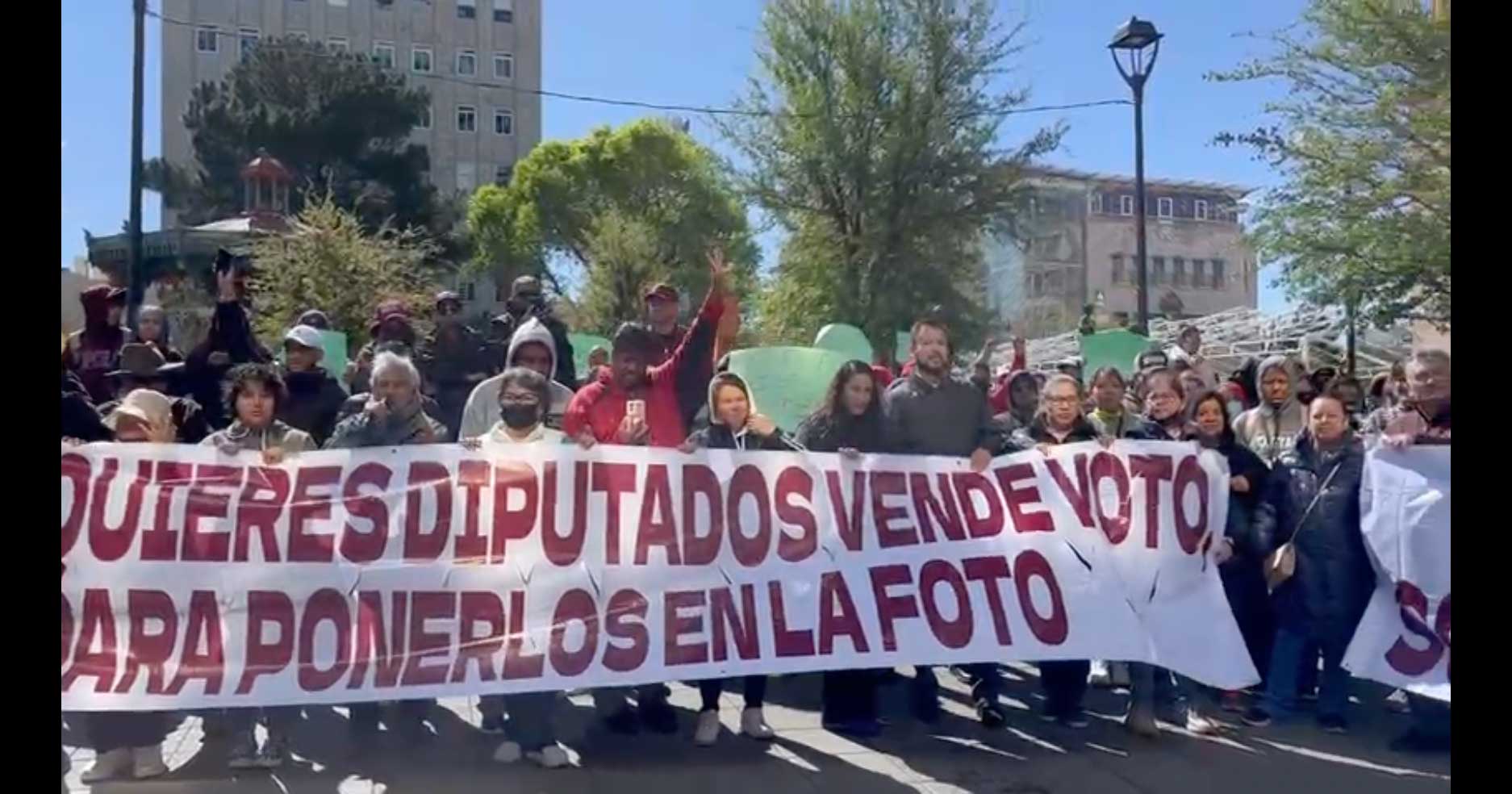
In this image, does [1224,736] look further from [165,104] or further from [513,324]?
[165,104]

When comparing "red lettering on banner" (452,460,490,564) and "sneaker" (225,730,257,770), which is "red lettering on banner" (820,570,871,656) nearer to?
"red lettering on banner" (452,460,490,564)

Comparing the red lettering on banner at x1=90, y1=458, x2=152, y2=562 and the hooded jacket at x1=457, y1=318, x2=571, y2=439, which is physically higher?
the hooded jacket at x1=457, y1=318, x2=571, y2=439

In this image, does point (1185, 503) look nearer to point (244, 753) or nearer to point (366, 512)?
point (366, 512)

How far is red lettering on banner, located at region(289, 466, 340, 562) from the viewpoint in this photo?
5273 millimetres

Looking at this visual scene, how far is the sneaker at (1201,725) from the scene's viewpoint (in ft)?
19.7

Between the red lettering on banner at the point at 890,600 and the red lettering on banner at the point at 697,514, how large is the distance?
0.67 metres

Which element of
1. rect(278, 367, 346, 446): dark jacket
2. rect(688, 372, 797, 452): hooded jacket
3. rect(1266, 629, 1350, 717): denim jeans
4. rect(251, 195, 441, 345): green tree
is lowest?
→ rect(1266, 629, 1350, 717): denim jeans

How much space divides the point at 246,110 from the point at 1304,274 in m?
39.5

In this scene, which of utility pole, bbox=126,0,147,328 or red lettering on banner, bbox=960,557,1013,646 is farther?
utility pole, bbox=126,0,147,328

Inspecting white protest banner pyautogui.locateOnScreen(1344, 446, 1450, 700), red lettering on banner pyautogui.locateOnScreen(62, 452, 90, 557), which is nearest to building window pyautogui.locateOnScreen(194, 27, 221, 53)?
red lettering on banner pyautogui.locateOnScreen(62, 452, 90, 557)

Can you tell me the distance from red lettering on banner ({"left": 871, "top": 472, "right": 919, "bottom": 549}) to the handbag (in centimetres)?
171

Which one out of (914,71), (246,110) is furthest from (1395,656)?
(246,110)

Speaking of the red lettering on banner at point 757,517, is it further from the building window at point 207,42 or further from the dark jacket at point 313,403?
the building window at point 207,42

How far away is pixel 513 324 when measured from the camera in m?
9.18
